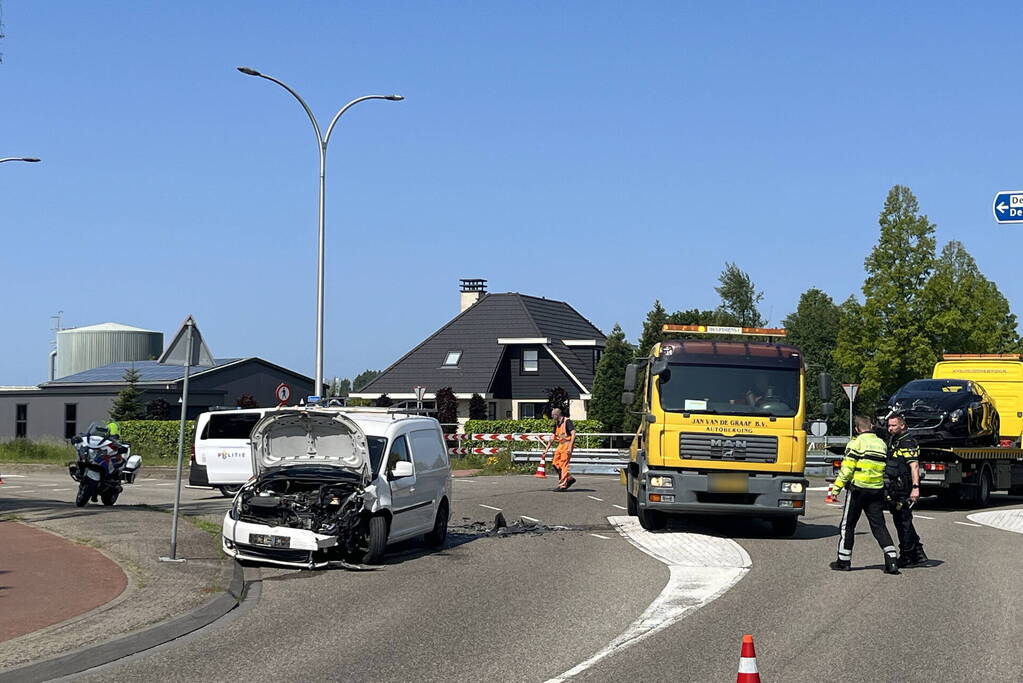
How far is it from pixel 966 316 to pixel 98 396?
39.7 meters

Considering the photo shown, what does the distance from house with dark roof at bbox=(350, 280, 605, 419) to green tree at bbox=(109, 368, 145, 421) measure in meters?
14.5

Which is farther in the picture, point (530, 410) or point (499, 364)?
point (530, 410)

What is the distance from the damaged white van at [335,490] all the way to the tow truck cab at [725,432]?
3240mm

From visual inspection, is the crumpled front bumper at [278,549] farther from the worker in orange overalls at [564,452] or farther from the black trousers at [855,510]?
the worker in orange overalls at [564,452]

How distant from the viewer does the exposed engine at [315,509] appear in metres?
13.9

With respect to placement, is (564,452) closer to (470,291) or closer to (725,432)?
(725,432)

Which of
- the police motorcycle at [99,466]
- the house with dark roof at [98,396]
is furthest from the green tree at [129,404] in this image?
the police motorcycle at [99,466]

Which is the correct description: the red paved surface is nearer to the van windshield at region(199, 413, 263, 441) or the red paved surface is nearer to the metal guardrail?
the van windshield at region(199, 413, 263, 441)

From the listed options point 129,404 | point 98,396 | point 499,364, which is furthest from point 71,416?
point 499,364

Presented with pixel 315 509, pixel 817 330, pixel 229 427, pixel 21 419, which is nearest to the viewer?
pixel 315 509

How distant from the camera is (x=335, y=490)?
14.4 m

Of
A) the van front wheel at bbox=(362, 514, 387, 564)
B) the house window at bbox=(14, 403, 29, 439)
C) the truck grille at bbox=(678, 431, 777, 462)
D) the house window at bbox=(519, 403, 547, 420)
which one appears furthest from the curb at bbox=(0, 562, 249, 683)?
the house window at bbox=(519, 403, 547, 420)

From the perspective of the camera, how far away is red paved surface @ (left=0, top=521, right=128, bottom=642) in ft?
33.6

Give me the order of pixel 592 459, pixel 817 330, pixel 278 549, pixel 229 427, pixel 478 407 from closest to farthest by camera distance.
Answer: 1. pixel 278 549
2. pixel 229 427
3. pixel 592 459
4. pixel 478 407
5. pixel 817 330
